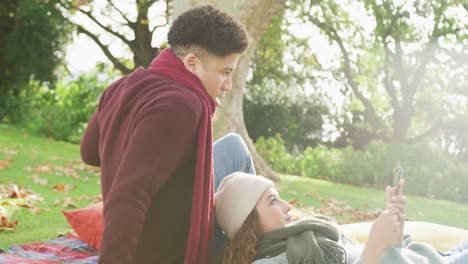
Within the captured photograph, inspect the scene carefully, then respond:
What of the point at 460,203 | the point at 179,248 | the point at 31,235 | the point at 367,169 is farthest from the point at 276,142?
the point at 179,248

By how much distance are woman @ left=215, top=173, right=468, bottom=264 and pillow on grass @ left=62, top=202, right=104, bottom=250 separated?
1.29 meters

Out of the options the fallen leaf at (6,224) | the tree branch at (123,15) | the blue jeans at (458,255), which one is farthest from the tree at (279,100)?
the blue jeans at (458,255)

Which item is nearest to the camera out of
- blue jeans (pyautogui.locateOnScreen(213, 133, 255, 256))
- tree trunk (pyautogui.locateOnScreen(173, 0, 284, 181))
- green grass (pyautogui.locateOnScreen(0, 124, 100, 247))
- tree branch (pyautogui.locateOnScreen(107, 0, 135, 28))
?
blue jeans (pyautogui.locateOnScreen(213, 133, 255, 256))

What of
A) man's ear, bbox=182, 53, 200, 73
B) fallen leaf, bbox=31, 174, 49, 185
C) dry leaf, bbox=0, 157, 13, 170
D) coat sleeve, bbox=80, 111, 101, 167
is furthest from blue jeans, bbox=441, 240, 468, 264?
dry leaf, bbox=0, 157, 13, 170

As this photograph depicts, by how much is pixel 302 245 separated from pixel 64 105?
39.6ft

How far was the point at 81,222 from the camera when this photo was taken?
4102 millimetres

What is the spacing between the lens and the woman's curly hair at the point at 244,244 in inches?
107

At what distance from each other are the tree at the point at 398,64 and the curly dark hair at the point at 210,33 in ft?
32.3

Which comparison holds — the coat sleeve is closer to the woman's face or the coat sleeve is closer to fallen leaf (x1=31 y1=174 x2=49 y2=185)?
the woman's face

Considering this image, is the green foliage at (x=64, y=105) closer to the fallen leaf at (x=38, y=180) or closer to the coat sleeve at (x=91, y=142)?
the fallen leaf at (x=38, y=180)

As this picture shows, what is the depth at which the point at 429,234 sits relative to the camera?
13.4 ft

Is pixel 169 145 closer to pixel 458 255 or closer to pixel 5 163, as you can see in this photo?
pixel 458 255

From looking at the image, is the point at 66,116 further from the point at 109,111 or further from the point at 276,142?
the point at 109,111

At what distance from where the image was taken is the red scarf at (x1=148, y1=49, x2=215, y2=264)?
2.59m
